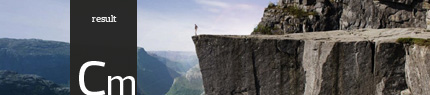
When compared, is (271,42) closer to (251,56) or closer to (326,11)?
(251,56)

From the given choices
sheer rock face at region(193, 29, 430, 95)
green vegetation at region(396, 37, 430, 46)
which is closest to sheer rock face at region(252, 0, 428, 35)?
sheer rock face at region(193, 29, 430, 95)

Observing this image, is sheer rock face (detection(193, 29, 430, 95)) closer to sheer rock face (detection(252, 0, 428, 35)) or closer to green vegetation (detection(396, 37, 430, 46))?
green vegetation (detection(396, 37, 430, 46))

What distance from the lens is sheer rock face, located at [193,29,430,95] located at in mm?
19047

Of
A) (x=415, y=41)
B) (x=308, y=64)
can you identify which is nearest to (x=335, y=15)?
(x=308, y=64)

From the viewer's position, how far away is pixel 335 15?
167 ft

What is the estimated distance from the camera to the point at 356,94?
66.2ft

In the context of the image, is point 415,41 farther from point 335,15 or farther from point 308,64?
point 335,15

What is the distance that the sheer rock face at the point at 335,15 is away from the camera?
43.0m

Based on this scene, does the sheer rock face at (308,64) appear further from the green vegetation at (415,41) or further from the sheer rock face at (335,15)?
the sheer rock face at (335,15)

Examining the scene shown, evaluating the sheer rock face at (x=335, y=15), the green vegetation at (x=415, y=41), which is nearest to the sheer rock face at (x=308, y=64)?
the green vegetation at (x=415, y=41)

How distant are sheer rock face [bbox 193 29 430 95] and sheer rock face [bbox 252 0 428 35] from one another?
2287 centimetres

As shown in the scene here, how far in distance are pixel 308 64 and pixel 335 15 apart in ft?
107

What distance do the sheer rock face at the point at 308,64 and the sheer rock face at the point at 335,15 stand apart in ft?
75.0

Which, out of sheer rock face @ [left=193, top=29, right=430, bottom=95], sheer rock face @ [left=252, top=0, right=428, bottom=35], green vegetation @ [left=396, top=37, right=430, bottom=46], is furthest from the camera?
sheer rock face @ [left=252, top=0, right=428, bottom=35]
